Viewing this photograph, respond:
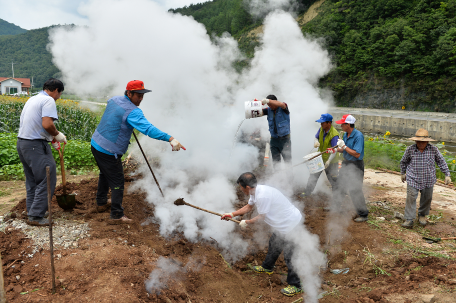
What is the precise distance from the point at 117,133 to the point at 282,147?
10.2ft

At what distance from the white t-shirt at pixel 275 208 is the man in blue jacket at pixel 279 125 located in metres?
2.41

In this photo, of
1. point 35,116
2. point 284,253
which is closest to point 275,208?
point 284,253

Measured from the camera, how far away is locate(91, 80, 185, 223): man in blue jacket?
364cm

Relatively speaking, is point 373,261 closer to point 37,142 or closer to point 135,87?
point 135,87

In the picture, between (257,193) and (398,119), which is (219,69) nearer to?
(257,193)

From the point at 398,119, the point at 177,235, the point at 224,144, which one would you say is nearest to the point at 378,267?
the point at 177,235

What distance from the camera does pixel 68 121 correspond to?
10266 mm

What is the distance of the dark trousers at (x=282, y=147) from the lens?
566 cm

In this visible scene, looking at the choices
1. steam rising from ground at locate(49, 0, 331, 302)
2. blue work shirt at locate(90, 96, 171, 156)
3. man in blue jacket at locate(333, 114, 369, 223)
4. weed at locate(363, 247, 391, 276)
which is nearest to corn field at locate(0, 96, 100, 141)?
steam rising from ground at locate(49, 0, 331, 302)

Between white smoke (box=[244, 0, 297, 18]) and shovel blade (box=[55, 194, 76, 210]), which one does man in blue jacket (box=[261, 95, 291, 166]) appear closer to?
shovel blade (box=[55, 194, 76, 210])

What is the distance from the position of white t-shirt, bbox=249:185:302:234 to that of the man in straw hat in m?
2.42

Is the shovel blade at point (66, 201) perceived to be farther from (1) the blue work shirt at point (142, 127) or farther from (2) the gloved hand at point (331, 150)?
(2) the gloved hand at point (331, 150)

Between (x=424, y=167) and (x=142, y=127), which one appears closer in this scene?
(x=142, y=127)

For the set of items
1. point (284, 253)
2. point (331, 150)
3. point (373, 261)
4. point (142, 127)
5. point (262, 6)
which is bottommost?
point (373, 261)
